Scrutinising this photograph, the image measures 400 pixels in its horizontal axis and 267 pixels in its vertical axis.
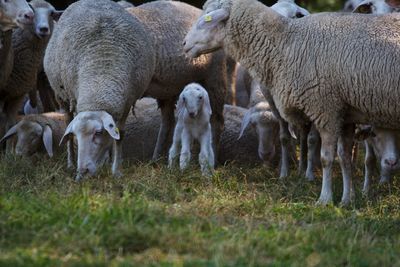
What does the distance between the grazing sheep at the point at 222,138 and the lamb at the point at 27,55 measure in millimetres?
1281

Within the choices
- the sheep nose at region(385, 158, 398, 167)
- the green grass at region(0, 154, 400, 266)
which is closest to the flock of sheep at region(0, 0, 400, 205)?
the sheep nose at region(385, 158, 398, 167)

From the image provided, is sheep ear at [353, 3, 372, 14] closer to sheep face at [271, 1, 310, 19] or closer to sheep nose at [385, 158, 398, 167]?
sheep face at [271, 1, 310, 19]

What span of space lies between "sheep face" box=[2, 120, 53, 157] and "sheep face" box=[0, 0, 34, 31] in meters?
1.19

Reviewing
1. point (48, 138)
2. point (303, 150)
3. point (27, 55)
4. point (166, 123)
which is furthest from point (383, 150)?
point (27, 55)

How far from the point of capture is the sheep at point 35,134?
9445 mm

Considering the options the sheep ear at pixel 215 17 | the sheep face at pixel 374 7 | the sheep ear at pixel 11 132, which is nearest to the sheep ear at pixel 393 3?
the sheep face at pixel 374 7

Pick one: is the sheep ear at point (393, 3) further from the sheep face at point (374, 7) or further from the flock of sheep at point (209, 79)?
the sheep face at point (374, 7)

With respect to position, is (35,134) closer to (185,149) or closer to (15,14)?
(15,14)

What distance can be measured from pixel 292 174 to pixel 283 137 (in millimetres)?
416

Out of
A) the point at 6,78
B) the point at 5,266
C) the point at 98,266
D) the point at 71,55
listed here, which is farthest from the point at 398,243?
the point at 6,78

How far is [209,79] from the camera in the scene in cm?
991

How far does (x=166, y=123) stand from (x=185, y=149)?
5.29 feet

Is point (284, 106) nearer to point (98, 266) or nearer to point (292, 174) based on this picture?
point (292, 174)

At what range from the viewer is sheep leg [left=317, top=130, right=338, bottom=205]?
7312 millimetres
